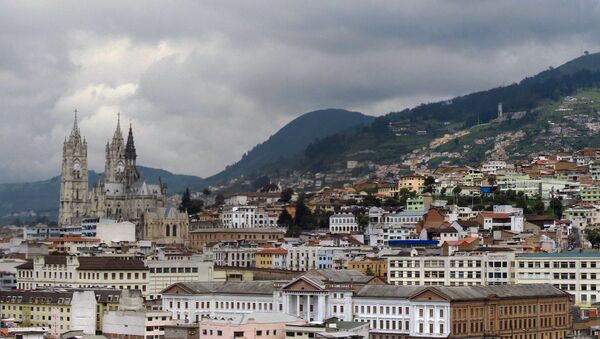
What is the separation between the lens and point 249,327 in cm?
9206

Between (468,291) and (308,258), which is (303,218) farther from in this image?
(468,291)

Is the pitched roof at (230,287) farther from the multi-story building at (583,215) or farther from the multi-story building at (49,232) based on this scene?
the multi-story building at (49,232)

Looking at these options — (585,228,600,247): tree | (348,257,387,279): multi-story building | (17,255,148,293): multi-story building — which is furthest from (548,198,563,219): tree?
(17,255,148,293): multi-story building

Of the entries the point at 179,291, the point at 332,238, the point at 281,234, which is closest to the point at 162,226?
the point at 281,234

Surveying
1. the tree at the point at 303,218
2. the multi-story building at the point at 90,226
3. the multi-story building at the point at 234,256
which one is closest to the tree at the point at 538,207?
the tree at the point at 303,218

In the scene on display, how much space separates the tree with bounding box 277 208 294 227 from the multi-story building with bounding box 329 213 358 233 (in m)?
12.3

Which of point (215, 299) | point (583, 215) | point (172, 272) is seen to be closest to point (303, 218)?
point (583, 215)

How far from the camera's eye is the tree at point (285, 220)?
187 meters

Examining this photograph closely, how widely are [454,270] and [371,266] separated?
14367mm

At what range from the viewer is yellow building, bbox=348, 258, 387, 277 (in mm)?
129875

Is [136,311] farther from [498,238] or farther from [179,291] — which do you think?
[498,238]

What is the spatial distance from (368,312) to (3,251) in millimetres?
77512

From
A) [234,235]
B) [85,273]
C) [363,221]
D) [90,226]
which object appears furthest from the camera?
[90,226]

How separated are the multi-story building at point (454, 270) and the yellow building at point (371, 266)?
7.08 m
